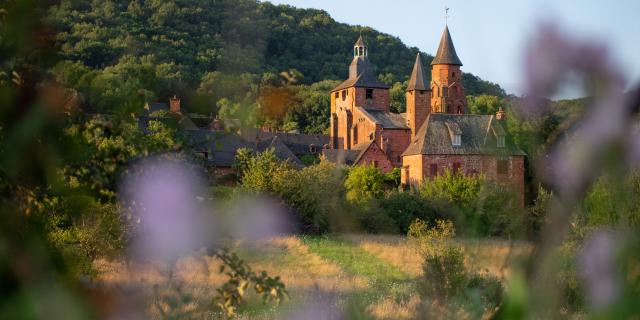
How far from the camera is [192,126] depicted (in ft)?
6.59

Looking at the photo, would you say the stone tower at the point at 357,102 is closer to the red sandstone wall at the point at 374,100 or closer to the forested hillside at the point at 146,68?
the red sandstone wall at the point at 374,100

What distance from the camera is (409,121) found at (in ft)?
147

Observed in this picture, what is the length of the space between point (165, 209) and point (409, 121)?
43832mm

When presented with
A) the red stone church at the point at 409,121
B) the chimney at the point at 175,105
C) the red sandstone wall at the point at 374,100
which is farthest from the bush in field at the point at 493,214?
the red sandstone wall at the point at 374,100

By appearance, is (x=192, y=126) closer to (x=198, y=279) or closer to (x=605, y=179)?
(x=198, y=279)

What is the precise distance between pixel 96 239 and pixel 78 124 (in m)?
2.84

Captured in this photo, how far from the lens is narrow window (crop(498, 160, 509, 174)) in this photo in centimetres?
73

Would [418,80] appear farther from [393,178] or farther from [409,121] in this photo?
[393,178]

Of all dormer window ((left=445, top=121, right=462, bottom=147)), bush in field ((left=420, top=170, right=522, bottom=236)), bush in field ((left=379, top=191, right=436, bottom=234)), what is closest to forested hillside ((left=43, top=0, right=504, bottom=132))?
bush in field ((left=420, top=170, right=522, bottom=236))

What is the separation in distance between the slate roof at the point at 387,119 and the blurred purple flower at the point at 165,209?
43.7 metres

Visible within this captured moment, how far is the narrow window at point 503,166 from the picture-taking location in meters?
0.73

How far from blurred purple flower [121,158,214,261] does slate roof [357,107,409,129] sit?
143 feet

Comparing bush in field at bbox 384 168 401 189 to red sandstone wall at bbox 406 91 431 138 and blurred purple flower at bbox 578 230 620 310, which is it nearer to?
red sandstone wall at bbox 406 91 431 138

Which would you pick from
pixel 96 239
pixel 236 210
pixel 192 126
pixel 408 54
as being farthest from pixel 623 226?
pixel 408 54
